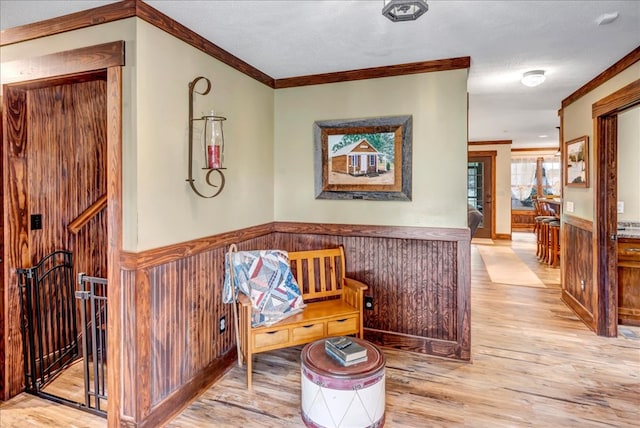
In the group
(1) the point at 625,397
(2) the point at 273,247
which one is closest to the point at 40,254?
(2) the point at 273,247

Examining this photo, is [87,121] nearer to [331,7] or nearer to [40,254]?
[40,254]

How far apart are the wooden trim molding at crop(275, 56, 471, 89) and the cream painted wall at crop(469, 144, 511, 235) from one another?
7.02 metres

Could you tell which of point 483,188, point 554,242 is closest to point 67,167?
point 554,242

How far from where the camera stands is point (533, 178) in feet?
36.0

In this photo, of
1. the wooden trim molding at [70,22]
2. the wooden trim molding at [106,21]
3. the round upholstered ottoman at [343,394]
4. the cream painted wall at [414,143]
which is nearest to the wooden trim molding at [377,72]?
the cream painted wall at [414,143]

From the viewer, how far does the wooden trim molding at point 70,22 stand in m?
2.16

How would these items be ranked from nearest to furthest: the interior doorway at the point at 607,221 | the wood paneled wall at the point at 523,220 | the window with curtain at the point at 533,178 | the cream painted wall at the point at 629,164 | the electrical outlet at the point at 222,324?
the electrical outlet at the point at 222,324, the interior doorway at the point at 607,221, the cream painted wall at the point at 629,164, the window with curtain at the point at 533,178, the wood paneled wall at the point at 523,220

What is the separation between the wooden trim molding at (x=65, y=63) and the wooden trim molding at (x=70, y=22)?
0.44ft

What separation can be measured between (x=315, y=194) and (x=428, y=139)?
1.12 m

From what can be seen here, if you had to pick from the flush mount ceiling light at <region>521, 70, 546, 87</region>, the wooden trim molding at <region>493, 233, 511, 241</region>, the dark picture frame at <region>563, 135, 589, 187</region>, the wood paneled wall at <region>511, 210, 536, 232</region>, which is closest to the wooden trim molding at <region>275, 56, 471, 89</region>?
the flush mount ceiling light at <region>521, 70, 546, 87</region>

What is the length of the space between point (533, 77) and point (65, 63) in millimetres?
3687

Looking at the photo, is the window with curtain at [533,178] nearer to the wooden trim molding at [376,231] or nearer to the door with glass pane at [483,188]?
the door with glass pane at [483,188]

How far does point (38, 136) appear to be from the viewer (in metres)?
2.73

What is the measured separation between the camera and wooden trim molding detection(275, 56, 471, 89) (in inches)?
122
